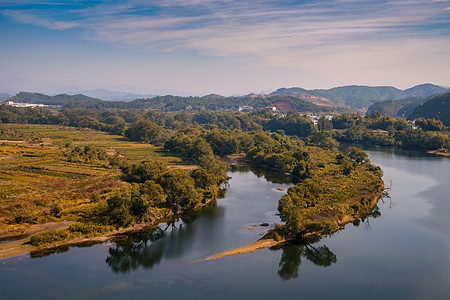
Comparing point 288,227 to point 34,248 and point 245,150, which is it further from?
point 245,150

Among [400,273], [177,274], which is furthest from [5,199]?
[400,273]

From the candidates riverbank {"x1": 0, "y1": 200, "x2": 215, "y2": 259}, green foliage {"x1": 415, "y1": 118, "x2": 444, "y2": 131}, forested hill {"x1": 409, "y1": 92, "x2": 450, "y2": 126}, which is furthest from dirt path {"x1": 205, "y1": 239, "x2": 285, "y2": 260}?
forested hill {"x1": 409, "y1": 92, "x2": 450, "y2": 126}

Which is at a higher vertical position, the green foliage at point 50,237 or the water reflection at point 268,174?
the water reflection at point 268,174

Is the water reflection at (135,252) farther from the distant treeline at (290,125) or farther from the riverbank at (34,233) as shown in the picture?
the distant treeline at (290,125)

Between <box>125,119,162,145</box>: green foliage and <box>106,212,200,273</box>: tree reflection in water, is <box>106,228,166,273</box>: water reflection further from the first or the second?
<box>125,119,162,145</box>: green foliage

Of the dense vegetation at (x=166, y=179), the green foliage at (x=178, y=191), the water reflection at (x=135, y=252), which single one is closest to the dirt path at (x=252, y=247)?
the dense vegetation at (x=166, y=179)
